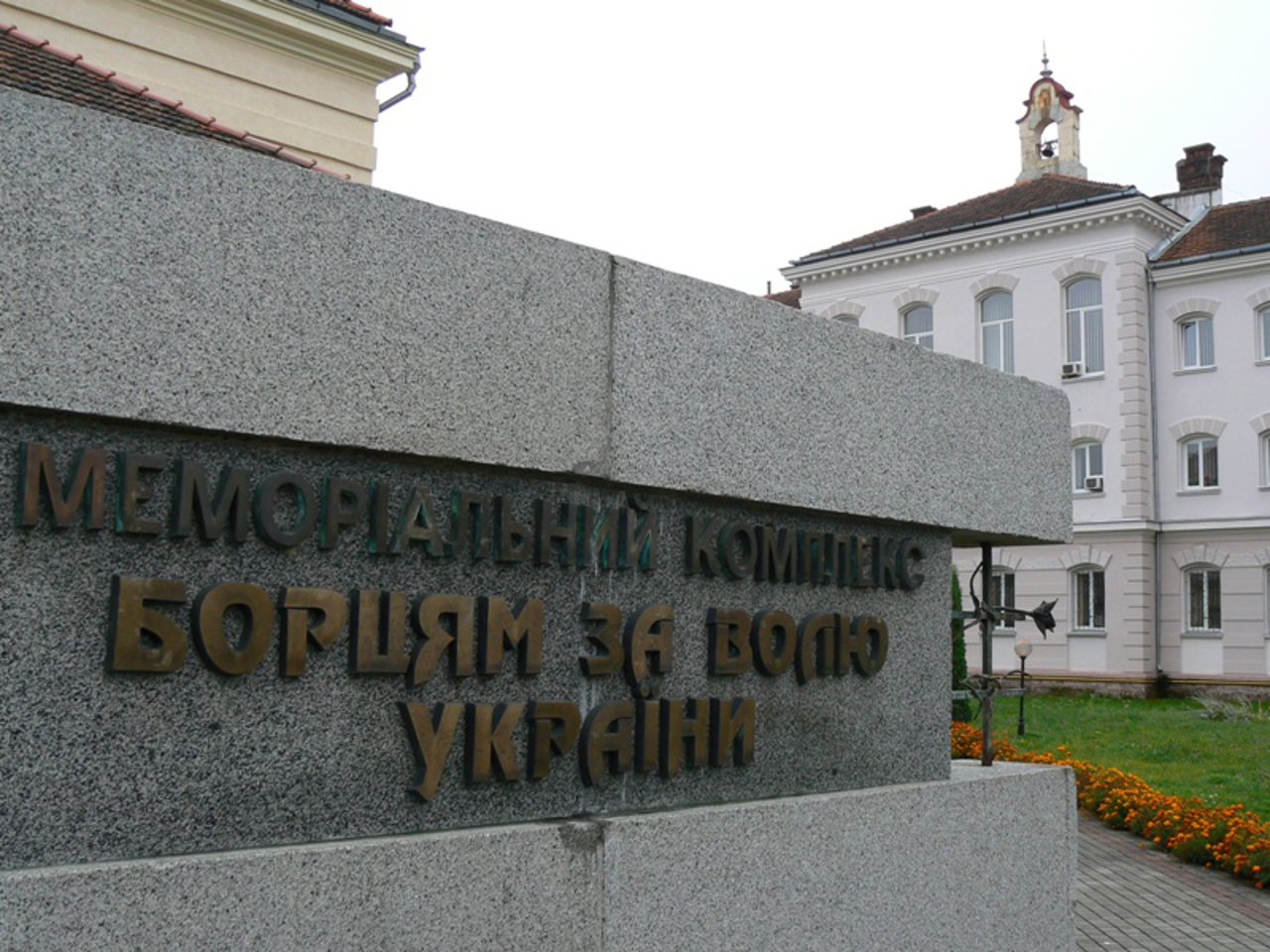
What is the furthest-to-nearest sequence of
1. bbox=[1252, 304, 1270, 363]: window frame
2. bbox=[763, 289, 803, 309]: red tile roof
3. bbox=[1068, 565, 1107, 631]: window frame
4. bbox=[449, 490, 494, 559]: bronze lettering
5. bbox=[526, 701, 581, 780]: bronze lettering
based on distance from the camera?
bbox=[763, 289, 803, 309]: red tile roof
bbox=[1068, 565, 1107, 631]: window frame
bbox=[1252, 304, 1270, 363]: window frame
bbox=[526, 701, 581, 780]: bronze lettering
bbox=[449, 490, 494, 559]: bronze lettering

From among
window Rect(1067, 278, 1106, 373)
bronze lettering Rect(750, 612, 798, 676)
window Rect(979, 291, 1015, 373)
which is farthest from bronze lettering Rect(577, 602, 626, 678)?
window Rect(979, 291, 1015, 373)

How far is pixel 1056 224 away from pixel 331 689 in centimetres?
3100

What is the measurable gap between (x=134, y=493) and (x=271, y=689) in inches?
24.7

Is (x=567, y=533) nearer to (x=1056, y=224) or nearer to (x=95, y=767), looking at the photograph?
(x=95, y=767)

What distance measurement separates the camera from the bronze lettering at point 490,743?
13.2 feet

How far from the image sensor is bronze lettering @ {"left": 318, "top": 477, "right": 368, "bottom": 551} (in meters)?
3.72

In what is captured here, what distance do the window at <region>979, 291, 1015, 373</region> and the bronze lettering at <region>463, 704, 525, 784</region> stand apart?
102 feet

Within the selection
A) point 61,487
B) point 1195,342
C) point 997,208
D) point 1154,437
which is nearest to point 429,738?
point 61,487

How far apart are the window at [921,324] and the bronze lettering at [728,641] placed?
30.8m

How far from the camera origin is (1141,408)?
31.6 metres

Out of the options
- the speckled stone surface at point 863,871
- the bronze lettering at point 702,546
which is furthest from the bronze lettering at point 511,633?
the bronze lettering at point 702,546

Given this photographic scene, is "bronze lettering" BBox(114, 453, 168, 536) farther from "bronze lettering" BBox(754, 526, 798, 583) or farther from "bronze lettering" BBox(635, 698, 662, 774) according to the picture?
"bronze lettering" BBox(754, 526, 798, 583)

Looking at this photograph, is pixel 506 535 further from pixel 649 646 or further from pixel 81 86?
pixel 81 86

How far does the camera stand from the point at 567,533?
4.29 metres
